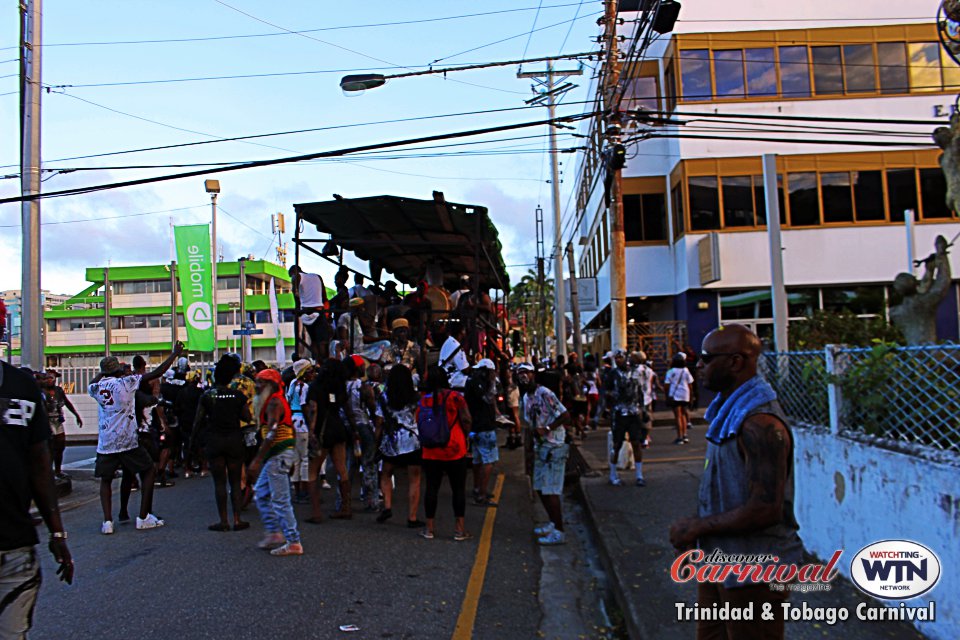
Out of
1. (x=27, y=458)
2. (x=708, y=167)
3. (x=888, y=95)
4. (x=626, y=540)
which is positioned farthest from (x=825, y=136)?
(x=27, y=458)

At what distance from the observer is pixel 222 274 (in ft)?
175

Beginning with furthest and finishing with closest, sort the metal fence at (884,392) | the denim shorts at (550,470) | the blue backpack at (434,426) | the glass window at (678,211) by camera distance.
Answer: the glass window at (678,211) → the blue backpack at (434,426) → the denim shorts at (550,470) → the metal fence at (884,392)

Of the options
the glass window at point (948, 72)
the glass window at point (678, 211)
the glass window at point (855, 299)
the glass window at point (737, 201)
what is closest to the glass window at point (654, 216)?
the glass window at point (678, 211)

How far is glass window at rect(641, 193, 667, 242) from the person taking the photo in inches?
886

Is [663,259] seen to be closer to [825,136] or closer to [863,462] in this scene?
[825,136]

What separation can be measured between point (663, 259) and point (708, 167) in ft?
10.1

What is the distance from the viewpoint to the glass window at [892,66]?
20672 mm

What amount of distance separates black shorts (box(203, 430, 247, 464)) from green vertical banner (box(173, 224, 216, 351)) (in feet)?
57.3

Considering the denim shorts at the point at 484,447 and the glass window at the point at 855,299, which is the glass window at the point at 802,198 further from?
the denim shorts at the point at 484,447

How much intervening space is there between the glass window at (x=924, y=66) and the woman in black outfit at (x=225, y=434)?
70.1 feet

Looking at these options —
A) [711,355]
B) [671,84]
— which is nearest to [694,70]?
[671,84]

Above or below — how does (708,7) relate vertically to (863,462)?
above

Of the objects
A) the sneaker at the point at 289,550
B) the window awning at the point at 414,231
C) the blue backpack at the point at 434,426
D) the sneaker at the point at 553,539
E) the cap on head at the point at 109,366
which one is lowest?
the sneaker at the point at 553,539

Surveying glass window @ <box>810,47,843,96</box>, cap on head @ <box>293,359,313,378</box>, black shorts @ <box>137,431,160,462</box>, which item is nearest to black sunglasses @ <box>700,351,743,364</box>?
cap on head @ <box>293,359,313,378</box>
